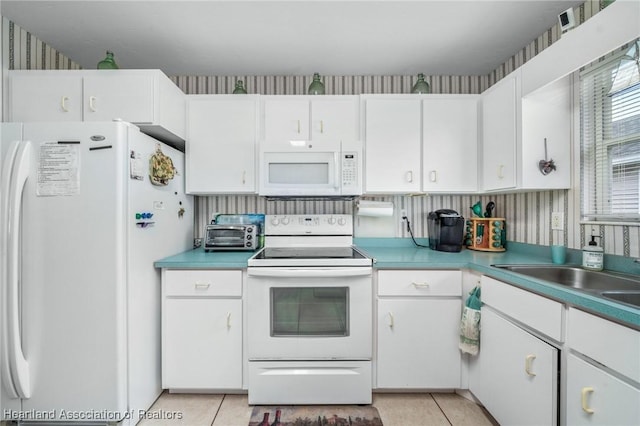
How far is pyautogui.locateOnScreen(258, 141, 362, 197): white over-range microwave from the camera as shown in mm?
1979

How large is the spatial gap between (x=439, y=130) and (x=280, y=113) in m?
1.23

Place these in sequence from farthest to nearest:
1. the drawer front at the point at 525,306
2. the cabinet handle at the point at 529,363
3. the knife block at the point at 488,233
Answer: the knife block at the point at 488,233, the cabinet handle at the point at 529,363, the drawer front at the point at 525,306

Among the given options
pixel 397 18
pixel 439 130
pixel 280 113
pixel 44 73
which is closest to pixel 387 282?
pixel 439 130

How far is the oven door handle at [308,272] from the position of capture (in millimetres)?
1634

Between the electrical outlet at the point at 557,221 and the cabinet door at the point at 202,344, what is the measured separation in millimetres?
2034

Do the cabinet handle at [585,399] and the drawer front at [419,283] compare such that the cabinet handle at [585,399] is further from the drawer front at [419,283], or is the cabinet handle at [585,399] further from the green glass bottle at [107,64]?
the green glass bottle at [107,64]

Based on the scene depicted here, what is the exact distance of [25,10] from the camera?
1648mm

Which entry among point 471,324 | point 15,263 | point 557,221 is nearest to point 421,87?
point 557,221

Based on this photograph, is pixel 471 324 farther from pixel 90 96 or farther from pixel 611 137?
pixel 90 96

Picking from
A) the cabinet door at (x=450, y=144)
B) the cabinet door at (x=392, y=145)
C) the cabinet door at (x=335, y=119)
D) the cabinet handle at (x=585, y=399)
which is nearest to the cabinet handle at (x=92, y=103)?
the cabinet door at (x=335, y=119)

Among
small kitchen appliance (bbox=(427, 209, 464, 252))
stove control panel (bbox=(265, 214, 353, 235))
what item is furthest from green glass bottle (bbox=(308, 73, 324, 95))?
small kitchen appliance (bbox=(427, 209, 464, 252))

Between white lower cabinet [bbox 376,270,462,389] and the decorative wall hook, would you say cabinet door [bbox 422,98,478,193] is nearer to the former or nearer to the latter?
the decorative wall hook

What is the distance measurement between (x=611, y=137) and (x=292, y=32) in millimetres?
1923

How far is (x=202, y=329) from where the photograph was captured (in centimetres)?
170
